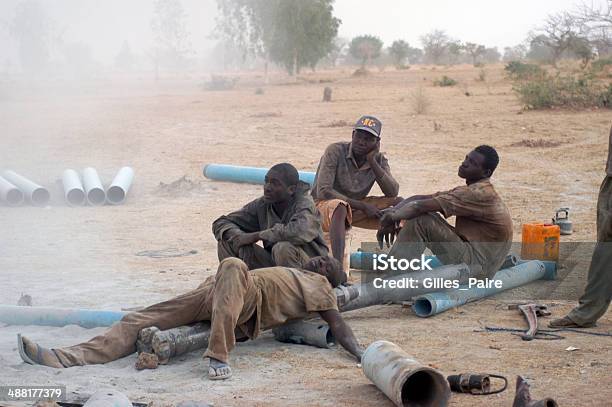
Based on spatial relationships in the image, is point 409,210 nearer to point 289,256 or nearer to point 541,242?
point 289,256

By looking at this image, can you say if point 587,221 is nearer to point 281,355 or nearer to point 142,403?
point 281,355

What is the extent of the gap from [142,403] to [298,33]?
44426 mm

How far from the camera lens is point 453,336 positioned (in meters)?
5.88

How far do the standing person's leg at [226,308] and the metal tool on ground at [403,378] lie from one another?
778 millimetres

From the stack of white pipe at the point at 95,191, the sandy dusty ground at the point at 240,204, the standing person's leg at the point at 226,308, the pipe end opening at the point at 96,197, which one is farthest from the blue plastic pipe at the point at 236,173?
the standing person's leg at the point at 226,308

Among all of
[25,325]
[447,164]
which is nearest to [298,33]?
[447,164]

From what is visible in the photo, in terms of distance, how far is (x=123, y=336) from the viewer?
5.34 m

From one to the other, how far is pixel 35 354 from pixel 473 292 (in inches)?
125

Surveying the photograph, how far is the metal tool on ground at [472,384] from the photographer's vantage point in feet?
15.4

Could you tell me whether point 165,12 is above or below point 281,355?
above

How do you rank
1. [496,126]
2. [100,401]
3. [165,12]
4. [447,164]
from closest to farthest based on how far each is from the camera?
[100,401], [447,164], [496,126], [165,12]

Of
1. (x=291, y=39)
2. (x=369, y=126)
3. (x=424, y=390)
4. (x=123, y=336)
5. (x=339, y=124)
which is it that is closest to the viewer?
(x=424, y=390)

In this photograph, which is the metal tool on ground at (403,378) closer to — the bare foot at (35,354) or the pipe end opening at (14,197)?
the bare foot at (35,354)

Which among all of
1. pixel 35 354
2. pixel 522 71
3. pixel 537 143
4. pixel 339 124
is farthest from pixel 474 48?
pixel 35 354
